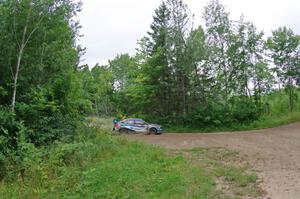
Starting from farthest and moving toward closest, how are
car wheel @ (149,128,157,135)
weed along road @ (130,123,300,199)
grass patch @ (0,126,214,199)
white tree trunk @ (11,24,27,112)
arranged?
car wheel @ (149,128,157,135)
white tree trunk @ (11,24,27,112)
weed along road @ (130,123,300,199)
grass patch @ (0,126,214,199)

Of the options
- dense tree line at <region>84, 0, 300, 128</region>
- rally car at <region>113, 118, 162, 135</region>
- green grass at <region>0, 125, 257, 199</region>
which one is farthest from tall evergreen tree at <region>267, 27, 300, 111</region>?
green grass at <region>0, 125, 257, 199</region>

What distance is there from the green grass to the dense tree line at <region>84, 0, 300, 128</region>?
44.3ft

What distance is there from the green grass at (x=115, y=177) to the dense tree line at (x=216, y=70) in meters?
13.5

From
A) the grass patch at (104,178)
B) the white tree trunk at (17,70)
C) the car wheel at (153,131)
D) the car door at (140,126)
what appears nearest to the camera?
the grass patch at (104,178)

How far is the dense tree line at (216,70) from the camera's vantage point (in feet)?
69.6

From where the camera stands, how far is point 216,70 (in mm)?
22688

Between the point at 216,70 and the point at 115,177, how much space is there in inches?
714

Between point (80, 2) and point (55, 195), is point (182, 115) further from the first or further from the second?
point (55, 195)

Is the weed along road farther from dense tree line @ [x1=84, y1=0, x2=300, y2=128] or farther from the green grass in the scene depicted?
dense tree line @ [x1=84, y1=0, x2=300, y2=128]

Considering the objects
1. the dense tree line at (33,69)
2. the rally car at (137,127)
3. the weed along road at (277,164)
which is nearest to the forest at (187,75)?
the dense tree line at (33,69)

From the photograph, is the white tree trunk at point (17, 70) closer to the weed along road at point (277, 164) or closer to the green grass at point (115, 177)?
the green grass at point (115, 177)

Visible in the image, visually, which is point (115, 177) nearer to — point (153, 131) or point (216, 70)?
point (153, 131)

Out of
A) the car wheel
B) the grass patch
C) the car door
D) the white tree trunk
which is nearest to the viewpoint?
the grass patch

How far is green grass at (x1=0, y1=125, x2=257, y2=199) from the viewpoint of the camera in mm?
5199
